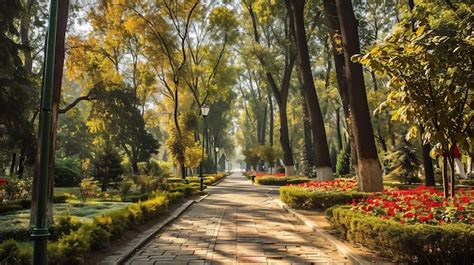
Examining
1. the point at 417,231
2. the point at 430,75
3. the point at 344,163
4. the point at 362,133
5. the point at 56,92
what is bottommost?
the point at 417,231

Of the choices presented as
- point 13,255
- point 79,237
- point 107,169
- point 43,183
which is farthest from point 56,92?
point 107,169

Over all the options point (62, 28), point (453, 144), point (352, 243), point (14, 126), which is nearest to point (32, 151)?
point (14, 126)

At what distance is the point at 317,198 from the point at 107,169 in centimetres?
1416

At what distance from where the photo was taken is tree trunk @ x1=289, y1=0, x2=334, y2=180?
698 inches

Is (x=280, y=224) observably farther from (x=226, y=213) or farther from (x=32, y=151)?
(x=32, y=151)

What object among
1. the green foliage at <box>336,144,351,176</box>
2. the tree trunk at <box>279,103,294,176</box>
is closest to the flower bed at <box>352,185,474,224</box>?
the tree trunk at <box>279,103,294,176</box>

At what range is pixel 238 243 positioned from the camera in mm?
8203

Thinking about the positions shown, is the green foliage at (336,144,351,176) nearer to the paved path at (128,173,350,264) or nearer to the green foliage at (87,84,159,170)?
the green foliage at (87,84,159,170)

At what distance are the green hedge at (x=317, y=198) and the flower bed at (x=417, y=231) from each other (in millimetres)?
3917

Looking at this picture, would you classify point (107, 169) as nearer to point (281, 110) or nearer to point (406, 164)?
point (281, 110)

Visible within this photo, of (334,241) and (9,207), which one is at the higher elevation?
(9,207)

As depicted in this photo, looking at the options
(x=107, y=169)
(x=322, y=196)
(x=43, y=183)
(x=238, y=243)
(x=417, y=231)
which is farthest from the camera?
(x=107, y=169)

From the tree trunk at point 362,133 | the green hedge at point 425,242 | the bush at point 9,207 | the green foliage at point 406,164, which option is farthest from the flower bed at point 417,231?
the green foliage at point 406,164

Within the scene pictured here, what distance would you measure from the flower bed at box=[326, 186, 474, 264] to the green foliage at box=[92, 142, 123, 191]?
17.7 metres
